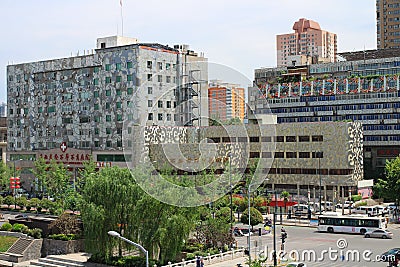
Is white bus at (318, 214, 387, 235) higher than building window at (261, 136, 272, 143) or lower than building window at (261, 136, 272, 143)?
lower

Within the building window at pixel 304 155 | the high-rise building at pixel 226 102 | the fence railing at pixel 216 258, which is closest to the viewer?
the high-rise building at pixel 226 102

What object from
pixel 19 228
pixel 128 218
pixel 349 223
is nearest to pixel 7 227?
pixel 19 228

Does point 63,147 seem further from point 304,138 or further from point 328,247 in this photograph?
point 328,247

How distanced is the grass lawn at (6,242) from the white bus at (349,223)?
23063 millimetres

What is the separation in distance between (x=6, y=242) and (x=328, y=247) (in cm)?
2208

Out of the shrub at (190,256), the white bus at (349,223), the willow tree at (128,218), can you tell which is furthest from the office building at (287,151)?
the shrub at (190,256)

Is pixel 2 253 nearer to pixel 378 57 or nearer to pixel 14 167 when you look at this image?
pixel 14 167

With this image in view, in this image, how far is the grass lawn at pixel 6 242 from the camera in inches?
1668

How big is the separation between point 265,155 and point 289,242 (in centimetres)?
2850

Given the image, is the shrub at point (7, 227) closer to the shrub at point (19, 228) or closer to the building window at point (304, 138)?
the shrub at point (19, 228)

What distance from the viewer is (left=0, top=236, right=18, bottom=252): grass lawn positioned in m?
42.4

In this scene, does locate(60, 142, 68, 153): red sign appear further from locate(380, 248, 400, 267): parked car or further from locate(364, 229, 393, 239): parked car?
locate(380, 248, 400, 267): parked car

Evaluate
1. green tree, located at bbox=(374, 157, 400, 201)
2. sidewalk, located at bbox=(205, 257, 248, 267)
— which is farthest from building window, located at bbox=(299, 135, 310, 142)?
sidewalk, located at bbox=(205, 257, 248, 267)

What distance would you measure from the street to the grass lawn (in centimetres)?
1582
